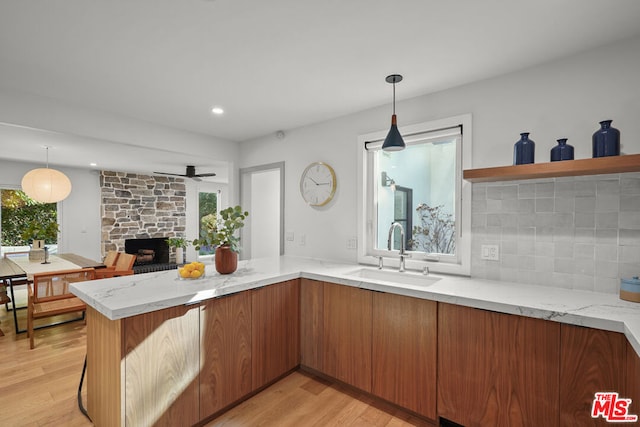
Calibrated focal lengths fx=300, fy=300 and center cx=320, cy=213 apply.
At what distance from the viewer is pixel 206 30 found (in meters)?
1.61

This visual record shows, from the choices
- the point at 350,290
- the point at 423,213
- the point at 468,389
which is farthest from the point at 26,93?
the point at 468,389

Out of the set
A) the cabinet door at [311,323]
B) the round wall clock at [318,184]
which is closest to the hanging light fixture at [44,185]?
the round wall clock at [318,184]

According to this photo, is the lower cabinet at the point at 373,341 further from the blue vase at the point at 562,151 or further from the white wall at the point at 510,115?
the blue vase at the point at 562,151

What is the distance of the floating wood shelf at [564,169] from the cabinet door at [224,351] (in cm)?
177

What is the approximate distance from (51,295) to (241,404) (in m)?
2.41

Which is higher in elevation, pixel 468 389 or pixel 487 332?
pixel 487 332

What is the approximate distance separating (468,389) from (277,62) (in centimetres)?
228

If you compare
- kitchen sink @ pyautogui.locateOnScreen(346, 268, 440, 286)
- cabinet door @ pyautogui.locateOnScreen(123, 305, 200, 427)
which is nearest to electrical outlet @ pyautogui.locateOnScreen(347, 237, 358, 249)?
kitchen sink @ pyautogui.locateOnScreen(346, 268, 440, 286)

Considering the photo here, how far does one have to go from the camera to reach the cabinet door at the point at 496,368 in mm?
1470

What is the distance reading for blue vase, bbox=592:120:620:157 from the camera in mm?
1539

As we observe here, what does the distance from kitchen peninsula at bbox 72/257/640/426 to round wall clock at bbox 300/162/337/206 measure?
34.9 inches

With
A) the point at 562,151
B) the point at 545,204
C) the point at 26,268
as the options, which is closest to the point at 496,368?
the point at 545,204

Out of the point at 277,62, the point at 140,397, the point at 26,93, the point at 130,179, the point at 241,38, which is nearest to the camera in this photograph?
the point at 140,397

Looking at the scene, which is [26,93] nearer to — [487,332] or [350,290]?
[350,290]
